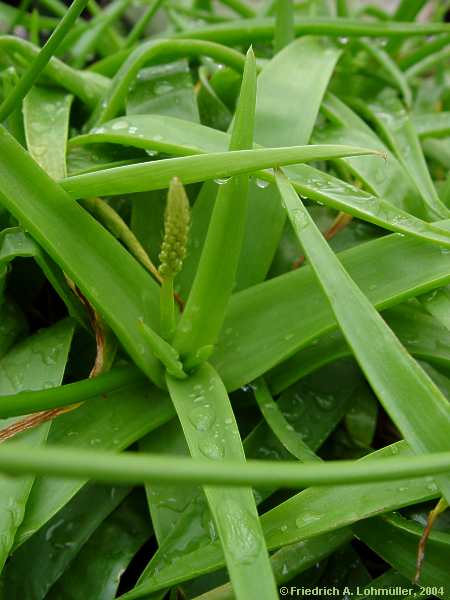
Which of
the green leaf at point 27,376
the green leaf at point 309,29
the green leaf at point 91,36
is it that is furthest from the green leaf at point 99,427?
the green leaf at point 91,36

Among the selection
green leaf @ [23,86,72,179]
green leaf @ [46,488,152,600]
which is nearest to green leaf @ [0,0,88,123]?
green leaf @ [23,86,72,179]

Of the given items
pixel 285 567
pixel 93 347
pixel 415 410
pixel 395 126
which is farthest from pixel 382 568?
pixel 395 126

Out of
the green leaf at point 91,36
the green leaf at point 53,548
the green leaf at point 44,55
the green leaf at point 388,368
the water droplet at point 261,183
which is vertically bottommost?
the green leaf at point 53,548

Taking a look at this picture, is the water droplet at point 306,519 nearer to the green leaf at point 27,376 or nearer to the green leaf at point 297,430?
the green leaf at point 297,430

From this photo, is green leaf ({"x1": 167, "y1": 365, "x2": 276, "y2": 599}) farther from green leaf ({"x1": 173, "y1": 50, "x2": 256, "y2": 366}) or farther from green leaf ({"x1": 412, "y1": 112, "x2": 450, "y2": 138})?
green leaf ({"x1": 412, "y1": 112, "x2": 450, "y2": 138})

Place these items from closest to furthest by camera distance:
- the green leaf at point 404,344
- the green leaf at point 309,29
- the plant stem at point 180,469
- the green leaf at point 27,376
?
the plant stem at point 180,469 → the green leaf at point 27,376 → the green leaf at point 404,344 → the green leaf at point 309,29

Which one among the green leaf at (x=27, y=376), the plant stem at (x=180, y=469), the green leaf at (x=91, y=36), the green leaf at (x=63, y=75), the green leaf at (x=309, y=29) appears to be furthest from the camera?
the green leaf at (x=91, y=36)

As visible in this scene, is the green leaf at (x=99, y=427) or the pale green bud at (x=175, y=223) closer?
the pale green bud at (x=175, y=223)

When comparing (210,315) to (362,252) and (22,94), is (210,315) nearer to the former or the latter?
(362,252)
